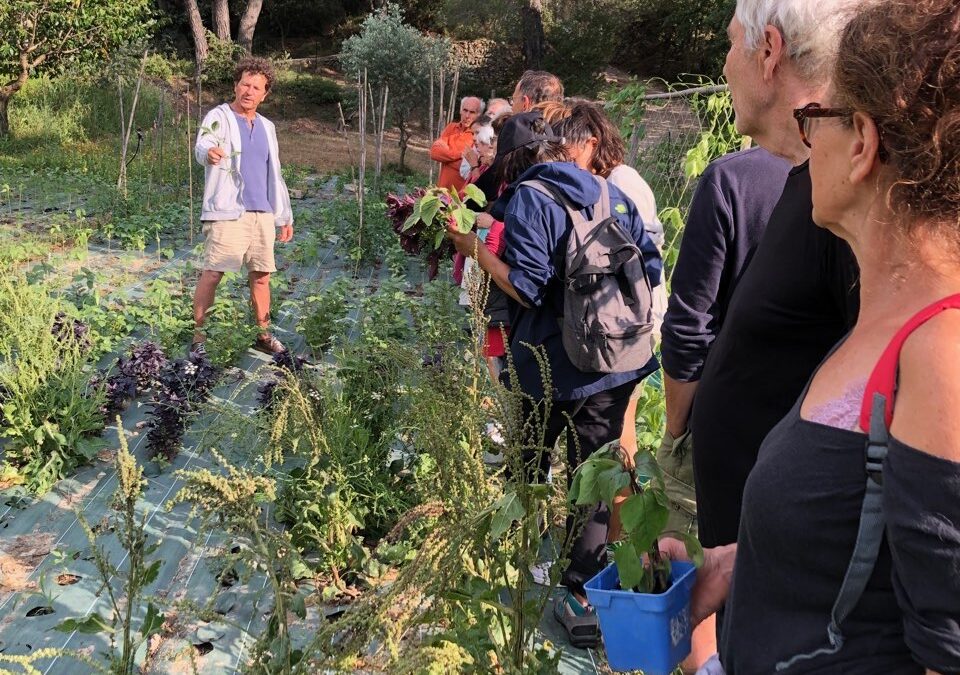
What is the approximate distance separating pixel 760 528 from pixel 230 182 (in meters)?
4.25

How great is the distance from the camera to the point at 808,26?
151 cm

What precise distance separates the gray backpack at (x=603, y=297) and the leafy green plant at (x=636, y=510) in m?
1.12

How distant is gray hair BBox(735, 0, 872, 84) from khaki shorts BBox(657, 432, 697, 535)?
91cm

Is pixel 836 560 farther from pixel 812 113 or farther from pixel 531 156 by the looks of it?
pixel 531 156

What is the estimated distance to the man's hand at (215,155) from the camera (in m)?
4.55

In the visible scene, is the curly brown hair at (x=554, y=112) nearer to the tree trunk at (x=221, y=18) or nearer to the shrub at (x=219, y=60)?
the shrub at (x=219, y=60)

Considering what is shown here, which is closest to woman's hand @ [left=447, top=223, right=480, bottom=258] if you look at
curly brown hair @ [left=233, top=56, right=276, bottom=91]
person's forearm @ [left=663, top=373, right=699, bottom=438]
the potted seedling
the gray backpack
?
the gray backpack

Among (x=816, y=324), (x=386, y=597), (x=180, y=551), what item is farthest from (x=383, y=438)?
(x=816, y=324)

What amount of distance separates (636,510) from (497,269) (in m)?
1.48

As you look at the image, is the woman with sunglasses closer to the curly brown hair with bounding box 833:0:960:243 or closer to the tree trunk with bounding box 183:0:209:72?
the curly brown hair with bounding box 833:0:960:243

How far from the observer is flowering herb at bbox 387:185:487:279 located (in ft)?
8.83

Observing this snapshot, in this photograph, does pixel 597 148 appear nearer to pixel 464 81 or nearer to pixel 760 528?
pixel 760 528

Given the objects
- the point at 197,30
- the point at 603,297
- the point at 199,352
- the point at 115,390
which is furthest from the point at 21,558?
the point at 197,30

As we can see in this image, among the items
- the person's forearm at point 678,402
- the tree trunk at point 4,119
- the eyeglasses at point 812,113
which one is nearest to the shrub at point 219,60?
the tree trunk at point 4,119
